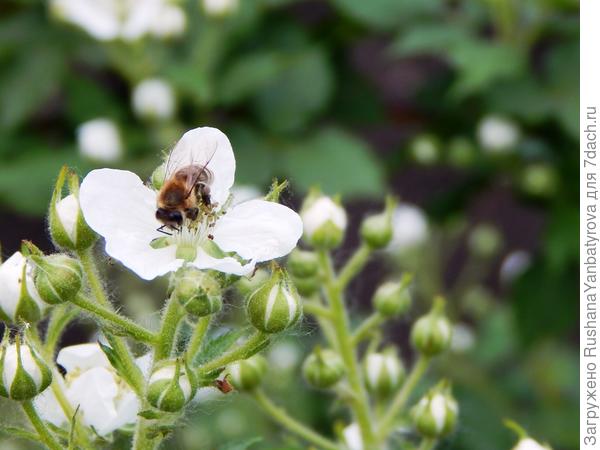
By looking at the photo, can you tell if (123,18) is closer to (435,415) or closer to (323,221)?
(323,221)

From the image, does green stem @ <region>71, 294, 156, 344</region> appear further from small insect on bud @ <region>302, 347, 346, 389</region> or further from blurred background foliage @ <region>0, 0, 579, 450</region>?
blurred background foliage @ <region>0, 0, 579, 450</region>

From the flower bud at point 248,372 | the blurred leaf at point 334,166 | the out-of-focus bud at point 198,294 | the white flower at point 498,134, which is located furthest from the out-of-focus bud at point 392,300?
the white flower at point 498,134

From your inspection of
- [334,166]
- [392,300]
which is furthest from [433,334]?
[334,166]

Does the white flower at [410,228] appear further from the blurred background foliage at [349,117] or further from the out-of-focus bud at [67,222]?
the out-of-focus bud at [67,222]
